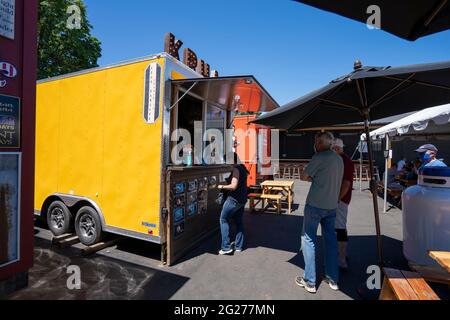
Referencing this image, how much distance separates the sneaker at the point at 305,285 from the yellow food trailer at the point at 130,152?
1.82 metres

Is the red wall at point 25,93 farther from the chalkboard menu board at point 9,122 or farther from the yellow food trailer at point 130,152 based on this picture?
the yellow food trailer at point 130,152

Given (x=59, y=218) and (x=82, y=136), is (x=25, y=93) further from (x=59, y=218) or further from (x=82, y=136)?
(x=59, y=218)

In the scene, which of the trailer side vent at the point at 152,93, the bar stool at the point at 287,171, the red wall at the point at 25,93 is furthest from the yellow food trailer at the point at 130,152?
the bar stool at the point at 287,171

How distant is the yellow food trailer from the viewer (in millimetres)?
3705

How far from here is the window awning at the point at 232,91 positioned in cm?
368

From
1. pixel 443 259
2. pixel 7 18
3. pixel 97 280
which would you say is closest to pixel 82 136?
pixel 7 18

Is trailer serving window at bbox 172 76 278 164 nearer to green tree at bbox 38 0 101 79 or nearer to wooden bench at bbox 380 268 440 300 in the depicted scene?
wooden bench at bbox 380 268 440 300

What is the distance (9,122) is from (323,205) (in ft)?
11.6

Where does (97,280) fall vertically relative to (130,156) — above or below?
below

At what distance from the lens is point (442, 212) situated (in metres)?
3.32

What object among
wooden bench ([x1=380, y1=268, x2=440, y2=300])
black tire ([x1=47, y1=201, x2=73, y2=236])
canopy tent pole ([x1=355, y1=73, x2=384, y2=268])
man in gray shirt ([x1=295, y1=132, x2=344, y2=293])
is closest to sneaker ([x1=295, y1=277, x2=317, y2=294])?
man in gray shirt ([x1=295, y1=132, x2=344, y2=293])

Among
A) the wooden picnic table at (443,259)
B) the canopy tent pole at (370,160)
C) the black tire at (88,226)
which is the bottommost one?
the black tire at (88,226)

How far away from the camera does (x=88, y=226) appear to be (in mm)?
4469
